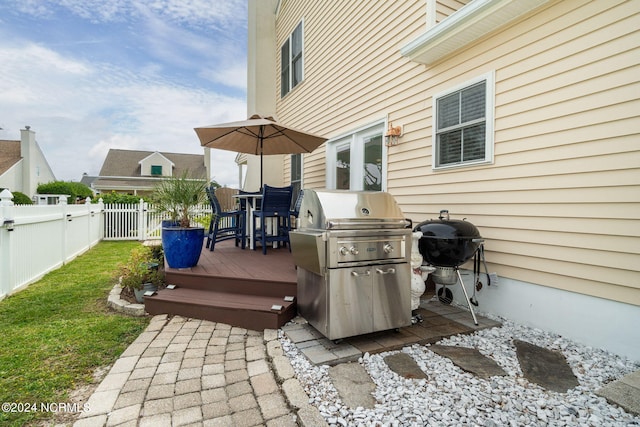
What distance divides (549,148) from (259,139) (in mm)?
4233

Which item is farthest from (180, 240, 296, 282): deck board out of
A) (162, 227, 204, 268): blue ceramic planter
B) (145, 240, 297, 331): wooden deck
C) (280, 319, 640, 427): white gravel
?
(280, 319, 640, 427): white gravel

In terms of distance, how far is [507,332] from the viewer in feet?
9.26

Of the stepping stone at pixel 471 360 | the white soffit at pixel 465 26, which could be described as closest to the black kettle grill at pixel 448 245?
the stepping stone at pixel 471 360

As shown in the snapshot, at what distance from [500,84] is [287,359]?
128 inches

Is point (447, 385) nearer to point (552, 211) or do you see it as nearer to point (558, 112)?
point (552, 211)

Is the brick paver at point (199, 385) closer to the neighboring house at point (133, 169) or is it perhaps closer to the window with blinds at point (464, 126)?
the window with blinds at point (464, 126)

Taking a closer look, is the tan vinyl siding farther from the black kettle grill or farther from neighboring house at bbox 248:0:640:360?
the black kettle grill

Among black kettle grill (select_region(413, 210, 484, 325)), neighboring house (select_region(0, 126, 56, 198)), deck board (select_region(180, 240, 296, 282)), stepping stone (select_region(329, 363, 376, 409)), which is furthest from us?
neighboring house (select_region(0, 126, 56, 198))

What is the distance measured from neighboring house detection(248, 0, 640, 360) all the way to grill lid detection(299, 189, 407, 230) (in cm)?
127

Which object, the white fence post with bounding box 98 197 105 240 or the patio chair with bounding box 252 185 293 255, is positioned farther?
the white fence post with bounding box 98 197 105 240

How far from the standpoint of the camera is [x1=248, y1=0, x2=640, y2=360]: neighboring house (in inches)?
92.4

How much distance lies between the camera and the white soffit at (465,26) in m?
2.80

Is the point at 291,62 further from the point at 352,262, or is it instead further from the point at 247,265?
the point at 352,262

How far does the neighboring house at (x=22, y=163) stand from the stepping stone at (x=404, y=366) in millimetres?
25077
